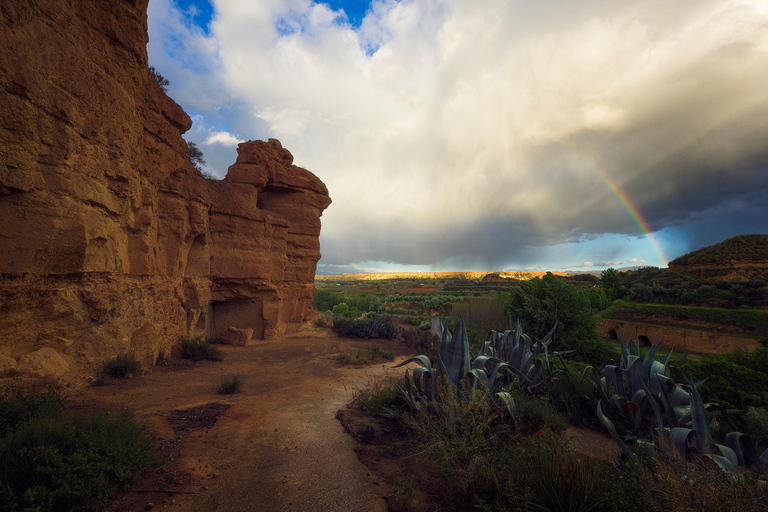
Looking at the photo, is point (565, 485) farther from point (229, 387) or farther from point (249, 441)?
point (229, 387)

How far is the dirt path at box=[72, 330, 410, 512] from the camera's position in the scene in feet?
10.5

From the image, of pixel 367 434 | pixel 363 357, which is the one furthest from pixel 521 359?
pixel 363 357

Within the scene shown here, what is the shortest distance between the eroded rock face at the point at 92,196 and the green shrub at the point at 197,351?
1.40 feet

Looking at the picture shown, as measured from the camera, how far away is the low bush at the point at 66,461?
8.58 feet

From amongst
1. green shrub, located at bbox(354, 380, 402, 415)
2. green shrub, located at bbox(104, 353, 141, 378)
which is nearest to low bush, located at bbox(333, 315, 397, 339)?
green shrub, located at bbox(104, 353, 141, 378)

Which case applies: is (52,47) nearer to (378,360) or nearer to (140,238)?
(140,238)

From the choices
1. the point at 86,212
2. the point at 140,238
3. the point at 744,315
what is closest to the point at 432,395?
the point at 86,212

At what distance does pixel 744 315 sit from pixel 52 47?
39.4 m

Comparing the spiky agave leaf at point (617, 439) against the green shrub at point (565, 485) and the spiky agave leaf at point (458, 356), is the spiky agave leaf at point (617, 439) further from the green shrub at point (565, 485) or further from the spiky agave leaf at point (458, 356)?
the spiky agave leaf at point (458, 356)

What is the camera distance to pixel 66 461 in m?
2.95

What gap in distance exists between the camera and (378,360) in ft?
40.0

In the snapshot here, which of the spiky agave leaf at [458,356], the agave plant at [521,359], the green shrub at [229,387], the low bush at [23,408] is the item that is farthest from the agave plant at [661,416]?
the green shrub at [229,387]

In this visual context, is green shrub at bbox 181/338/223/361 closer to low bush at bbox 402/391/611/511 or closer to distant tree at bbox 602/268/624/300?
low bush at bbox 402/391/611/511

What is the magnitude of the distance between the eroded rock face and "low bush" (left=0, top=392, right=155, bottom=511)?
2898 millimetres
